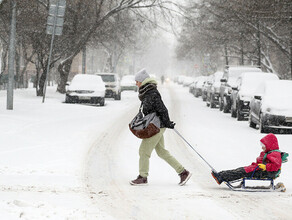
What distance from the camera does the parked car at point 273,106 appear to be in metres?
15.5

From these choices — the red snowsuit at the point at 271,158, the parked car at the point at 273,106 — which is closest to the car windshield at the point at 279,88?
the parked car at the point at 273,106

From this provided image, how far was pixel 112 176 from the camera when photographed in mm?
8328

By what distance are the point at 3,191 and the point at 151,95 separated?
2.35 metres

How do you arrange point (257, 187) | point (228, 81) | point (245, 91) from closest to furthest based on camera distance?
point (257, 187) < point (245, 91) < point (228, 81)

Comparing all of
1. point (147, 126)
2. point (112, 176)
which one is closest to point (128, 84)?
point (112, 176)

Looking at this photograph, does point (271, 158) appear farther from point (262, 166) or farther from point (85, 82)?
point (85, 82)

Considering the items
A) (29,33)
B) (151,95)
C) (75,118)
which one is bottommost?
(75,118)

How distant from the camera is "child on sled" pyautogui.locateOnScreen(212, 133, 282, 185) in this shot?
24.5 ft

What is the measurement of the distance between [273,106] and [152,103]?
8.99 metres

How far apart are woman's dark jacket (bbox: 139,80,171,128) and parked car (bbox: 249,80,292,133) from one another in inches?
339

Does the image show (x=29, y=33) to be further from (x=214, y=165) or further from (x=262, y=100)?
(x=214, y=165)

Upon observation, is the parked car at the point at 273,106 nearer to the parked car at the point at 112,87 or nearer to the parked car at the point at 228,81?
the parked car at the point at 228,81

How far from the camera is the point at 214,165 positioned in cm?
983

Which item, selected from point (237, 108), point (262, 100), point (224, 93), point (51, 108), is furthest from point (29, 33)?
point (262, 100)
